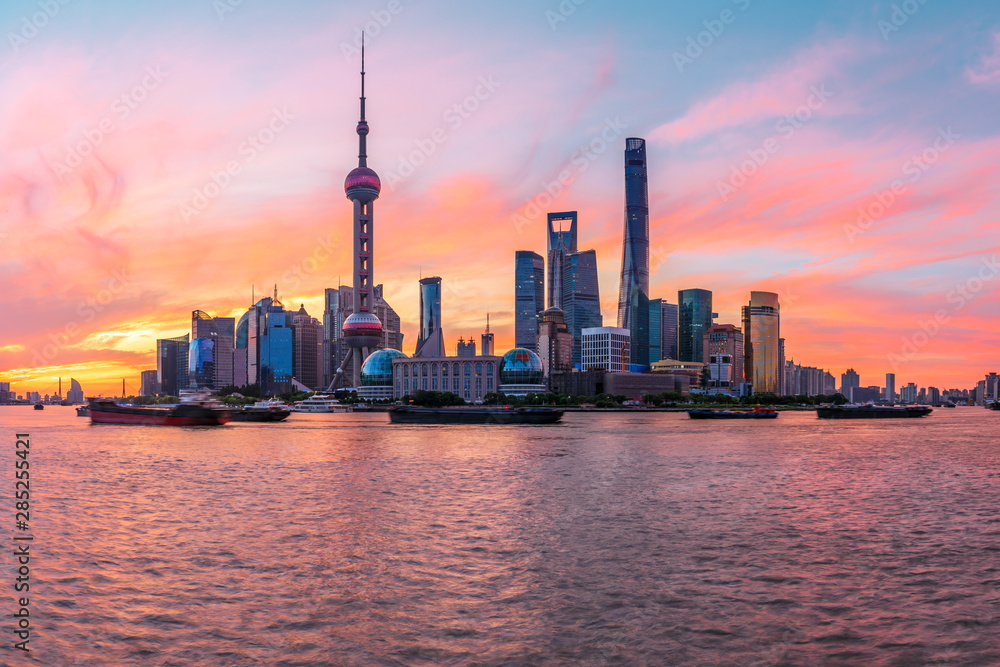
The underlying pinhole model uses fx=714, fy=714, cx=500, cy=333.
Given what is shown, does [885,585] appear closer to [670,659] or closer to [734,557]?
[734,557]

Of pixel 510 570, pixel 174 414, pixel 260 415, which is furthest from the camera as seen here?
pixel 260 415

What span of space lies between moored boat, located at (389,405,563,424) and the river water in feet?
358

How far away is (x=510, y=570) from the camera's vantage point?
25234 mm

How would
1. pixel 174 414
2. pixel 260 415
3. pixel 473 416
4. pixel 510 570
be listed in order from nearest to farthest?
pixel 510 570
pixel 174 414
pixel 473 416
pixel 260 415

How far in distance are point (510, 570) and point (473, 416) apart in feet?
479

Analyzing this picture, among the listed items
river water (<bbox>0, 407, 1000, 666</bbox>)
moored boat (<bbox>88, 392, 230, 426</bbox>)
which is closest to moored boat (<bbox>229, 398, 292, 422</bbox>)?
moored boat (<bbox>88, 392, 230, 426</bbox>)

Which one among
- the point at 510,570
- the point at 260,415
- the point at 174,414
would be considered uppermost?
the point at 510,570

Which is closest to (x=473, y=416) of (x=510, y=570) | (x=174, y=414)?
(x=174, y=414)

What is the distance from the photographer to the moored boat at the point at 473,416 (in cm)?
16450

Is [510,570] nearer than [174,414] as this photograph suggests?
Yes

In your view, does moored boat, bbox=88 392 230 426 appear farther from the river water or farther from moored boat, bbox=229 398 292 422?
the river water

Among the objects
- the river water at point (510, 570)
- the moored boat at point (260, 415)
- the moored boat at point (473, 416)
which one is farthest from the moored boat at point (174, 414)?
the river water at point (510, 570)

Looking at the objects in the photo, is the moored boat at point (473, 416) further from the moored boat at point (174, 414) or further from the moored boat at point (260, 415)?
the moored boat at point (174, 414)

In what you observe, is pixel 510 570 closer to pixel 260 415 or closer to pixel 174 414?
pixel 174 414
